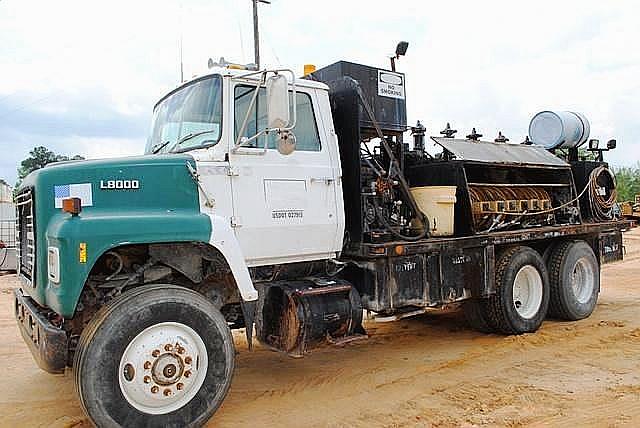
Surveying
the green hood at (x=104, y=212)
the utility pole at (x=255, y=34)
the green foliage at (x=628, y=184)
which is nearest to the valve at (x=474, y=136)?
the green hood at (x=104, y=212)

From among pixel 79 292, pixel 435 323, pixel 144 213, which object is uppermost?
pixel 144 213

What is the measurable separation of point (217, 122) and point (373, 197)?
190cm

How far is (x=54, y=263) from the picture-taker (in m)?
4.31

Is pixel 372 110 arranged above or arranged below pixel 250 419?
above

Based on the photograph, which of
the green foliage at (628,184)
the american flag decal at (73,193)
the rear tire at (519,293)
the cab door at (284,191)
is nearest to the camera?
the american flag decal at (73,193)

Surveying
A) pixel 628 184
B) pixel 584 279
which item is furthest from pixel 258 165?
pixel 628 184

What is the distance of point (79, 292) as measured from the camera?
14.0 ft

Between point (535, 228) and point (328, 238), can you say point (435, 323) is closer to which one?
point (535, 228)

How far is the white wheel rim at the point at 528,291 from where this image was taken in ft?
25.7

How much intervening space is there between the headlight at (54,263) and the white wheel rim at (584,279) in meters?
6.98

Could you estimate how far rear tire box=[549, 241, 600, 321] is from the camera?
8289 mm

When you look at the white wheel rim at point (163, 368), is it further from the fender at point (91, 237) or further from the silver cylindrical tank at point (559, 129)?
the silver cylindrical tank at point (559, 129)

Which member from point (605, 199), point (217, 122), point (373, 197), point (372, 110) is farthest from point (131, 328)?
point (605, 199)

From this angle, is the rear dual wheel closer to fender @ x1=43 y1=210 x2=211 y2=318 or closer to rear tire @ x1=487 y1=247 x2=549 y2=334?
rear tire @ x1=487 y1=247 x2=549 y2=334
